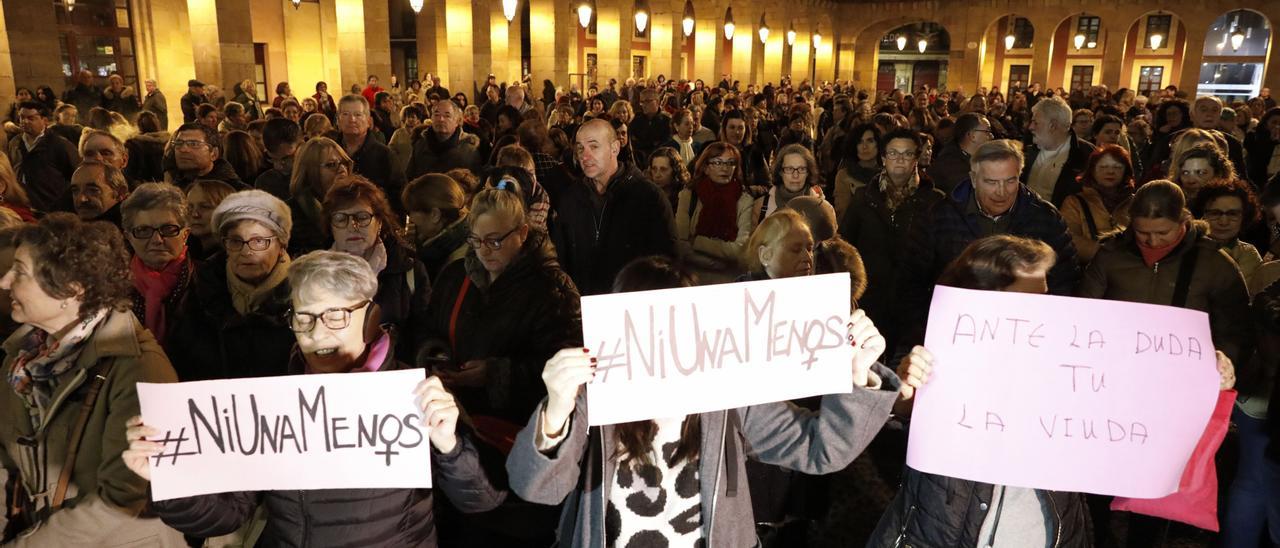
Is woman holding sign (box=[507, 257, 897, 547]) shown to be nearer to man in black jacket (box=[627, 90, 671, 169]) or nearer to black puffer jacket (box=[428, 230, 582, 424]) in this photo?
black puffer jacket (box=[428, 230, 582, 424])

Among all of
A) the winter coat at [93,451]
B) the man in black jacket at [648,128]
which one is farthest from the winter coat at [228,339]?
the man in black jacket at [648,128]

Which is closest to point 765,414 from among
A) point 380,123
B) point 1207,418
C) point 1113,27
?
point 1207,418

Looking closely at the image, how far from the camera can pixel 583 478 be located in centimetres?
215

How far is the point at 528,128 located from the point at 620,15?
16097mm

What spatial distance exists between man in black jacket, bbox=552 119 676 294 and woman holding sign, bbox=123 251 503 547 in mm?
2352

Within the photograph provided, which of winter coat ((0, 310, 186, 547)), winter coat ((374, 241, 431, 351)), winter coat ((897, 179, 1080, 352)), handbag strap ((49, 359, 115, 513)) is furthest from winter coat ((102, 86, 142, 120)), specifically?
winter coat ((897, 179, 1080, 352))

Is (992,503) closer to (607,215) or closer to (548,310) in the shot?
(548,310)

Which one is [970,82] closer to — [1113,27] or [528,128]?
[1113,27]

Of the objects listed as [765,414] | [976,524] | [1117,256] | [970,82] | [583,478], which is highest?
→ [970,82]

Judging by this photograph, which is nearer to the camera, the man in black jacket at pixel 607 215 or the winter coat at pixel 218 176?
the man in black jacket at pixel 607 215

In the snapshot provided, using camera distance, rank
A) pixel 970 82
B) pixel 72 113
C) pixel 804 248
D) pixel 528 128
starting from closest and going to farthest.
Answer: pixel 804 248 < pixel 528 128 < pixel 72 113 < pixel 970 82

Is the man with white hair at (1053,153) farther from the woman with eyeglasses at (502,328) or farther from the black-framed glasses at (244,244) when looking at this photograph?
the black-framed glasses at (244,244)

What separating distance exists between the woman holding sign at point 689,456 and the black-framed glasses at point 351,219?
2097 millimetres

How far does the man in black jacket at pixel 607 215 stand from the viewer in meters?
4.60
